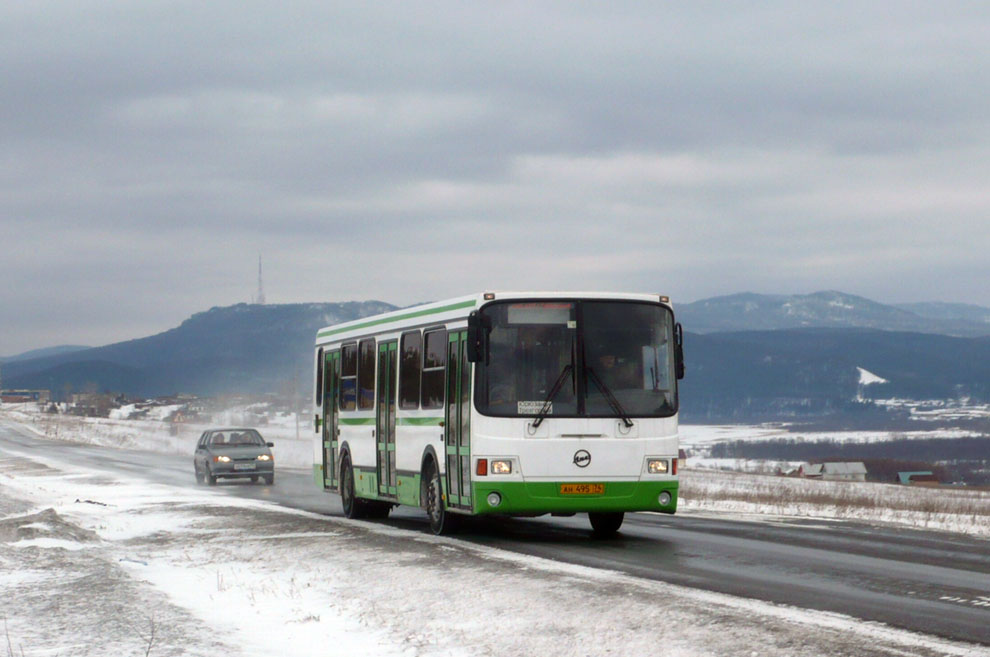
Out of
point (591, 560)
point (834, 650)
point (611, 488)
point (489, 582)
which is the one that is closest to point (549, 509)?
point (611, 488)

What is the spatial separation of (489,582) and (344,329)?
37.4 feet

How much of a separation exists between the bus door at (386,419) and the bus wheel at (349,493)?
186 cm

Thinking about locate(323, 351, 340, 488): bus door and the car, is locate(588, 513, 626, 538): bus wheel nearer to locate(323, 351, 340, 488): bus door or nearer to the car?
locate(323, 351, 340, 488): bus door

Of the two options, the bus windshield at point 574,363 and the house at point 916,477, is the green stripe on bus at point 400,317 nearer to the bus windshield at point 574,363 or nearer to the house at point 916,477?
the bus windshield at point 574,363

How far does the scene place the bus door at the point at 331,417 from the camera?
78.0 feet

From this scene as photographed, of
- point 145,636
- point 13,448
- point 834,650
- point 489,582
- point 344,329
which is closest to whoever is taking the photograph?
point 834,650

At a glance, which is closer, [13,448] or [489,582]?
[489,582]

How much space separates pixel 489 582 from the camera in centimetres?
1278

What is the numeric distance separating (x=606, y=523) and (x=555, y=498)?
6.36ft

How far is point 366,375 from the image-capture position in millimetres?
21938

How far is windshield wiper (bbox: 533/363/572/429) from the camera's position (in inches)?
667

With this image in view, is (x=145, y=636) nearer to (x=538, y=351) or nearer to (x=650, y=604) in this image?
(x=650, y=604)

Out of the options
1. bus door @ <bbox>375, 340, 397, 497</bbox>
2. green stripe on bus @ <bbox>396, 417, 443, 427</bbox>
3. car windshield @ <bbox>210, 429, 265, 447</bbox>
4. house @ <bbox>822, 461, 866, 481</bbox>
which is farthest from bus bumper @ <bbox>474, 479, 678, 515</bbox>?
house @ <bbox>822, 461, 866, 481</bbox>

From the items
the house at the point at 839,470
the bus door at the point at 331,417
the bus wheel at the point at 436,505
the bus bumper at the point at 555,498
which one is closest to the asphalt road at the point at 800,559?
the bus wheel at the point at 436,505
